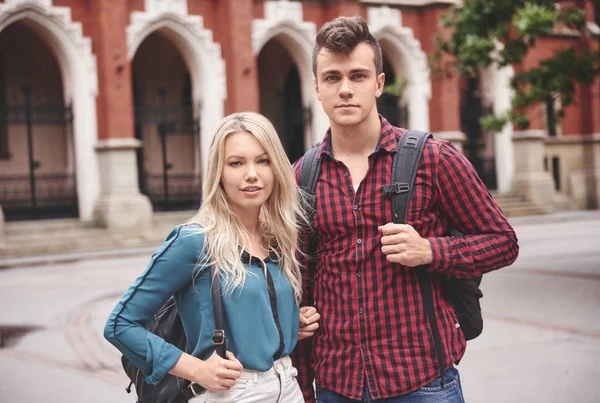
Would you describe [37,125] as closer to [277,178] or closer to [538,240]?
[538,240]

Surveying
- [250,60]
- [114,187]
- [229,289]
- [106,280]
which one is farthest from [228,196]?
[250,60]

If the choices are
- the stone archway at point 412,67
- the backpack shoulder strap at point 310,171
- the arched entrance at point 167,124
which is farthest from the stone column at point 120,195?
the backpack shoulder strap at point 310,171

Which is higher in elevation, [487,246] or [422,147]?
[422,147]

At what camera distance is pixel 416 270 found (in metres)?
2.25

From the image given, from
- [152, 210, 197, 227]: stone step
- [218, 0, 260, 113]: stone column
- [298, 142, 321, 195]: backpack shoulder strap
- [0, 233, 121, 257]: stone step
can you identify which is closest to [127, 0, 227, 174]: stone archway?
[218, 0, 260, 113]: stone column

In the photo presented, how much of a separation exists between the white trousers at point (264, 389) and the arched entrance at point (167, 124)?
720 inches

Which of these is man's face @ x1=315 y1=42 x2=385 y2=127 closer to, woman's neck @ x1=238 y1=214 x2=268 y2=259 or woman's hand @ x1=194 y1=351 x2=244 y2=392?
woman's neck @ x1=238 y1=214 x2=268 y2=259

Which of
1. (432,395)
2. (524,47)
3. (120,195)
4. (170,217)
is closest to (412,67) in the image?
(170,217)

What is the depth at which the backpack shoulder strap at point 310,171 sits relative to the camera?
7.96 ft

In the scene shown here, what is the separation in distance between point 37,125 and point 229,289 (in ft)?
63.1

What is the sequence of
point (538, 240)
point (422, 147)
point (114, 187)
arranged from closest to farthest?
point (422, 147) < point (538, 240) < point (114, 187)

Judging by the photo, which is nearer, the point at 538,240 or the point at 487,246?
the point at 487,246

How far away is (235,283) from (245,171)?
14.4 inches

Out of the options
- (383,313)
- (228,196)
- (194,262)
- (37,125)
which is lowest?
Result: (383,313)
